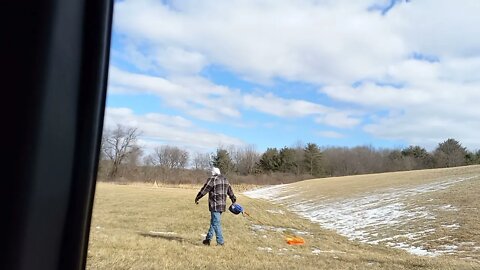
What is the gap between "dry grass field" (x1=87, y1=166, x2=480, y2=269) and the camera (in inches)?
346

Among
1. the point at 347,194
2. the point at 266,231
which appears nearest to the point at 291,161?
the point at 347,194

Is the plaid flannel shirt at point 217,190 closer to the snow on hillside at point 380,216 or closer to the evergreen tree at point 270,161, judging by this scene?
the snow on hillside at point 380,216

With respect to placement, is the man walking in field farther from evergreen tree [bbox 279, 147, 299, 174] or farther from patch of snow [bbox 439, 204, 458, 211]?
evergreen tree [bbox 279, 147, 299, 174]

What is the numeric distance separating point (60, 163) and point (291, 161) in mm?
89815

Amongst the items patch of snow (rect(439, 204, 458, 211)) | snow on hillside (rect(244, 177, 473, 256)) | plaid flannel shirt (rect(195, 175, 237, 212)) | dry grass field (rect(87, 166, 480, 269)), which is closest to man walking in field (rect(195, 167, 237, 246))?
plaid flannel shirt (rect(195, 175, 237, 212))

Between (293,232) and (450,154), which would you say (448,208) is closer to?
(293,232)

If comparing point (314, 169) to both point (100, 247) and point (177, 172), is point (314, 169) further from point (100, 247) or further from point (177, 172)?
point (100, 247)

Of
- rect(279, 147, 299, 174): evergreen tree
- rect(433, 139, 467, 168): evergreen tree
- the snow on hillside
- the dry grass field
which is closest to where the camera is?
the dry grass field

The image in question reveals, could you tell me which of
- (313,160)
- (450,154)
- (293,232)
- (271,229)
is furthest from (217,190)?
(313,160)

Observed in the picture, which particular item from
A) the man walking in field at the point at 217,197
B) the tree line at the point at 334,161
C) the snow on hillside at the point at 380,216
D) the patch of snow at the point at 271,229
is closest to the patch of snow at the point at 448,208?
the snow on hillside at the point at 380,216

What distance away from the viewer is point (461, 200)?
24547 millimetres

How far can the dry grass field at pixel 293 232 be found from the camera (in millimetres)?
8789

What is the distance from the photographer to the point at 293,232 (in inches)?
709

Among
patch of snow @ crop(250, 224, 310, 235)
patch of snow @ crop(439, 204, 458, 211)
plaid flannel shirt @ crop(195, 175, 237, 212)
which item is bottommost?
patch of snow @ crop(250, 224, 310, 235)
